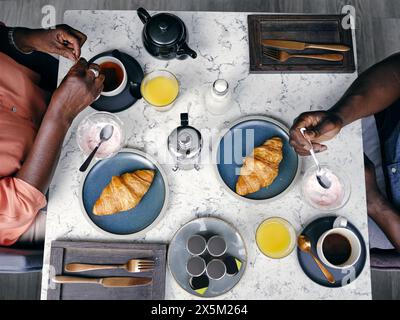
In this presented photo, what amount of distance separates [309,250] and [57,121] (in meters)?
0.78

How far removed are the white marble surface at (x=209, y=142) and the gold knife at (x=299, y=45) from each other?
0.08 m

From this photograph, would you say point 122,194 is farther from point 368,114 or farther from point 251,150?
Answer: point 368,114

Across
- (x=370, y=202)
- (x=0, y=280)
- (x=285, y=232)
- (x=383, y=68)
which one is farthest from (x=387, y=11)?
(x=0, y=280)

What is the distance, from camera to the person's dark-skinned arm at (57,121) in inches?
41.2

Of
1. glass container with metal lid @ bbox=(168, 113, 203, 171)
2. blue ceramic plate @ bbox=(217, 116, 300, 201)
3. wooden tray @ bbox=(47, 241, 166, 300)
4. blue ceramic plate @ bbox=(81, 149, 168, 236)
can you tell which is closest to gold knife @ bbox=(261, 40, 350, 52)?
blue ceramic plate @ bbox=(217, 116, 300, 201)

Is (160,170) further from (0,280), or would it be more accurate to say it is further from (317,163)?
(0,280)

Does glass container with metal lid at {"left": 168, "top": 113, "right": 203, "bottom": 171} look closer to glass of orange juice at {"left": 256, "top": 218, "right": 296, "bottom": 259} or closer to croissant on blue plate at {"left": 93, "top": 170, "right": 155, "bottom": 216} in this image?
croissant on blue plate at {"left": 93, "top": 170, "right": 155, "bottom": 216}

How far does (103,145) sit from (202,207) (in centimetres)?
33

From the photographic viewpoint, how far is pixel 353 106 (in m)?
1.09

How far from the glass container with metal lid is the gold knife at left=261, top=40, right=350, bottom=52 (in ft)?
1.14

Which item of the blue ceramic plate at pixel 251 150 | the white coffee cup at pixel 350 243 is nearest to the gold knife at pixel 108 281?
the blue ceramic plate at pixel 251 150

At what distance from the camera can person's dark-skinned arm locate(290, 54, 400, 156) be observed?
1.05 m

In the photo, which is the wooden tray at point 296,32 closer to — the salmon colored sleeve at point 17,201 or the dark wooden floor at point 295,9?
the salmon colored sleeve at point 17,201

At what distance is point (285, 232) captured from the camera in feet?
3.41
